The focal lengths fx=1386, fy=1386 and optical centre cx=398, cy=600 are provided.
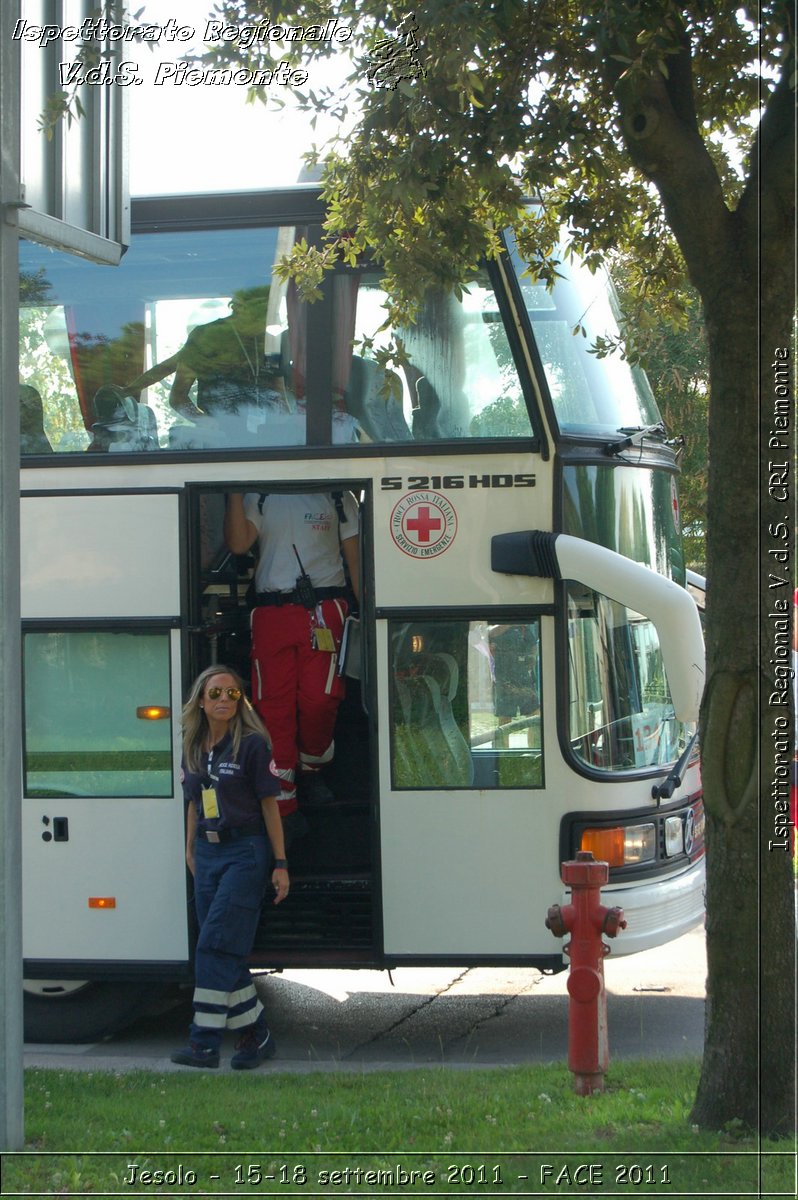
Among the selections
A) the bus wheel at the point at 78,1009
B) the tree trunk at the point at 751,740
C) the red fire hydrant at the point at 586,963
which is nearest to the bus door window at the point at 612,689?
the red fire hydrant at the point at 586,963

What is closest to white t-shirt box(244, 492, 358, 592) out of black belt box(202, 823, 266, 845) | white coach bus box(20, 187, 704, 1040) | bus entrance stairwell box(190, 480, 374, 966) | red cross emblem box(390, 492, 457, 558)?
bus entrance stairwell box(190, 480, 374, 966)

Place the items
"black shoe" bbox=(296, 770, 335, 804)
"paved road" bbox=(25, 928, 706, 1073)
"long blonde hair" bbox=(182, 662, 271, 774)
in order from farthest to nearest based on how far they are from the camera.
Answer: "black shoe" bbox=(296, 770, 335, 804) < "paved road" bbox=(25, 928, 706, 1073) < "long blonde hair" bbox=(182, 662, 271, 774)

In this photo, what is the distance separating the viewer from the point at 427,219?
18.8ft

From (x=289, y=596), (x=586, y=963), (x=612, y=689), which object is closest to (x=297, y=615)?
(x=289, y=596)

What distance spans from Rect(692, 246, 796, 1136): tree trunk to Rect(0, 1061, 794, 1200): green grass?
0.86ft

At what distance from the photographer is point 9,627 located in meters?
4.54

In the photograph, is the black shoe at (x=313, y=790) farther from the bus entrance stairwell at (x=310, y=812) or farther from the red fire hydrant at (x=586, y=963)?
the red fire hydrant at (x=586, y=963)

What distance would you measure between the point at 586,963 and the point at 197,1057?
6.97 feet

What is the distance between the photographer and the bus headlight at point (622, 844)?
6695 mm

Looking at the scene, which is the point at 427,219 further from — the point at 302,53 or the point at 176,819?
the point at 176,819

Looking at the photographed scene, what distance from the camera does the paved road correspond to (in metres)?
6.94

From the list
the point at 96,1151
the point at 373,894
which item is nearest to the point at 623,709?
the point at 373,894

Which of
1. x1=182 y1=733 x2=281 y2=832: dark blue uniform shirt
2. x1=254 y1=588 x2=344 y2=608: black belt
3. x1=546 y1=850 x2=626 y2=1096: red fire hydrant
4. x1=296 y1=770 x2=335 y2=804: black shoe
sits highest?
x1=254 y1=588 x2=344 y2=608: black belt

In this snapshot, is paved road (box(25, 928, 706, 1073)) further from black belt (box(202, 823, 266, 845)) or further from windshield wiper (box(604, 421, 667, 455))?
windshield wiper (box(604, 421, 667, 455))
